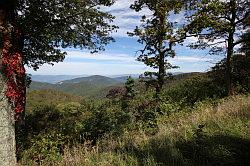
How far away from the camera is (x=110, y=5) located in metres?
19.5

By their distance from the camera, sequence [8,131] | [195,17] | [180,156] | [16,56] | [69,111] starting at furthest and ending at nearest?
[69,111]
[195,17]
[16,56]
[8,131]
[180,156]

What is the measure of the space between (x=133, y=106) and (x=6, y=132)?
1130 cm

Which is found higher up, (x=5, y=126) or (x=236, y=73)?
(x=236, y=73)

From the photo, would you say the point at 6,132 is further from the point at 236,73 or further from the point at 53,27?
the point at 236,73

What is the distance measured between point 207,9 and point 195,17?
2.84 ft

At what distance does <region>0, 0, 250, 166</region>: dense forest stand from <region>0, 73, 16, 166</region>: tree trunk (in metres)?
0.02

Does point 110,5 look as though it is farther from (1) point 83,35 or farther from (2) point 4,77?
(2) point 4,77

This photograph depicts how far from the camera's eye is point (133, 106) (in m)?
18.9

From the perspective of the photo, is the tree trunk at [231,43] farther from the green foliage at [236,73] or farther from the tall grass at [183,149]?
the tall grass at [183,149]

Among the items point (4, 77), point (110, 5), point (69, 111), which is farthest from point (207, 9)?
point (4, 77)

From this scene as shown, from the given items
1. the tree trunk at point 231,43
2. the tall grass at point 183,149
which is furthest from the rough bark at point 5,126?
the tree trunk at point 231,43

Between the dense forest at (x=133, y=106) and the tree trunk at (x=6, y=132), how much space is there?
21mm

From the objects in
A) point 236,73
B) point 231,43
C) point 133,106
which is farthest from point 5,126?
point 236,73

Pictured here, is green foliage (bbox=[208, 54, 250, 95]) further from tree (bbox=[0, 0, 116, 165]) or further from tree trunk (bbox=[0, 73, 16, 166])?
tree trunk (bbox=[0, 73, 16, 166])
